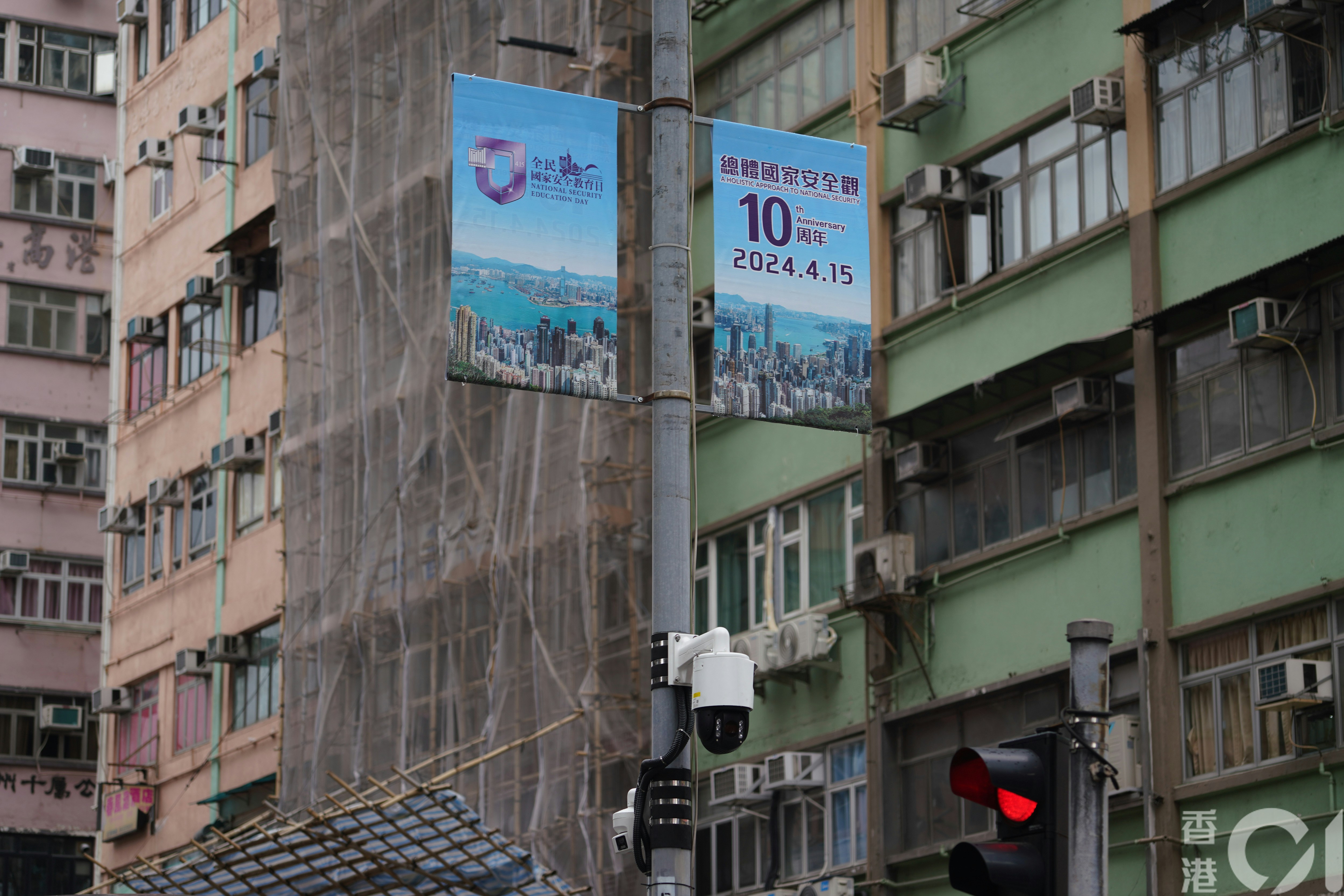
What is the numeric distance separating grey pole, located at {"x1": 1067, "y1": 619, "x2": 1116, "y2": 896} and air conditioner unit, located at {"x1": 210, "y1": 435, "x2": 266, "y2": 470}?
2746cm

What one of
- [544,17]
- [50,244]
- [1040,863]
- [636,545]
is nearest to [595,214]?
[1040,863]

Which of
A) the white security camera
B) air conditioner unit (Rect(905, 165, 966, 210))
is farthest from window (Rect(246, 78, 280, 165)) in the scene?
the white security camera

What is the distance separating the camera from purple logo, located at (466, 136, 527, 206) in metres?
10.2

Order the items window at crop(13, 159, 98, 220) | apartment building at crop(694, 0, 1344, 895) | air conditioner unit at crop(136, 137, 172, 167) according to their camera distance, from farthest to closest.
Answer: window at crop(13, 159, 98, 220), air conditioner unit at crop(136, 137, 172, 167), apartment building at crop(694, 0, 1344, 895)

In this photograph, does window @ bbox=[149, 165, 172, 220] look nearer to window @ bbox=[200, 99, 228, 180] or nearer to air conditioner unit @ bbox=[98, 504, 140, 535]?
window @ bbox=[200, 99, 228, 180]

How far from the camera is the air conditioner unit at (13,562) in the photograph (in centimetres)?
4016

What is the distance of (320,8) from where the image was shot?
30234 mm

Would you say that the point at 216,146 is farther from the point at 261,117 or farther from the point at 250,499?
the point at 250,499

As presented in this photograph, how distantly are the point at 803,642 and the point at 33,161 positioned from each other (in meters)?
25.1

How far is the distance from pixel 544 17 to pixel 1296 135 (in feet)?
35.4

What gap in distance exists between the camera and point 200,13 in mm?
37406

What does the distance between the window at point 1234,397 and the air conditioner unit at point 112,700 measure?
23161 millimetres

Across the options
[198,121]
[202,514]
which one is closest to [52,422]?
[202,514]

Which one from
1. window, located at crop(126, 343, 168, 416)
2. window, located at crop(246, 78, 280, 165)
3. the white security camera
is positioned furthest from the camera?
window, located at crop(126, 343, 168, 416)
